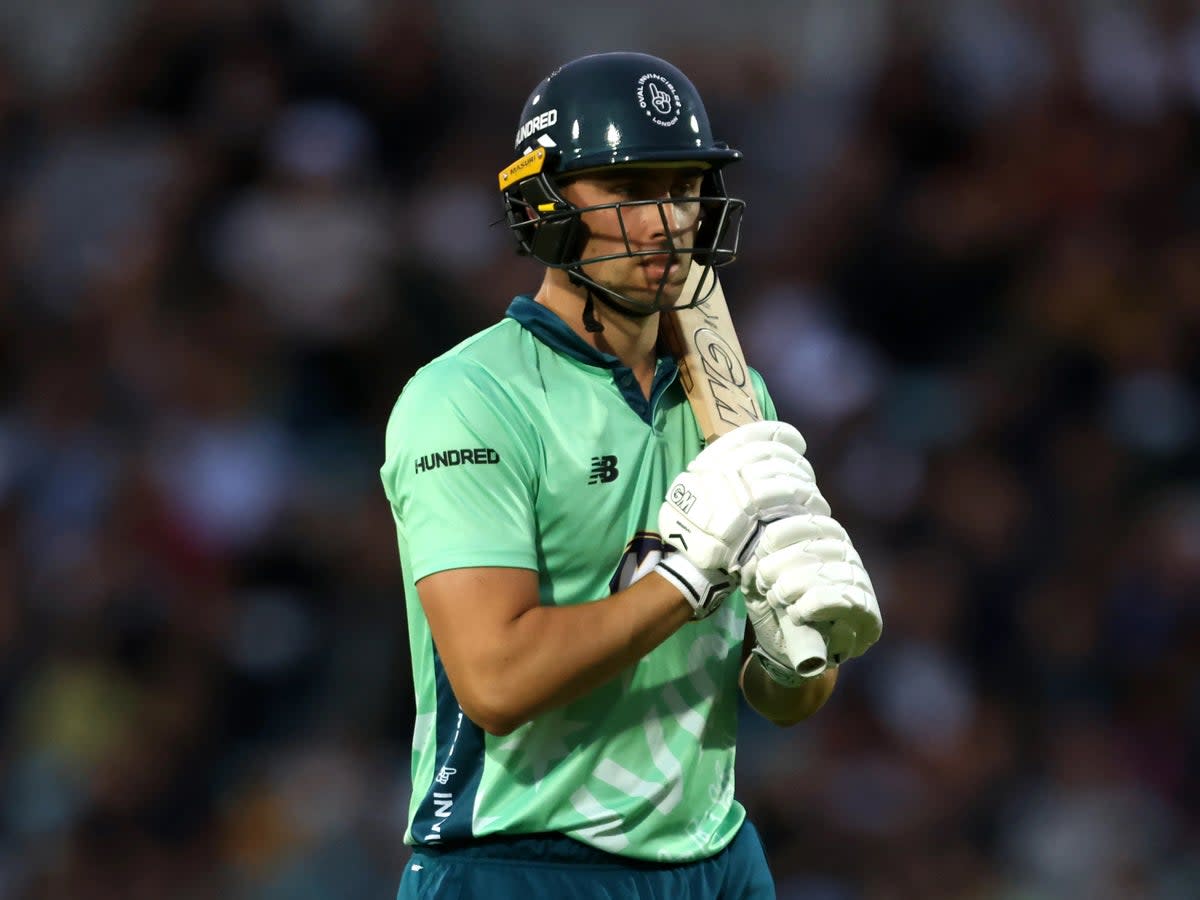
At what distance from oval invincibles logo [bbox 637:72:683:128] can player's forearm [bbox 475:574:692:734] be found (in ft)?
2.37

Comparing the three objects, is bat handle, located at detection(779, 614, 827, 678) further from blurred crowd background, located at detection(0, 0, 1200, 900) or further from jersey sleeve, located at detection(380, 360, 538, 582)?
blurred crowd background, located at detection(0, 0, 1200, 900)

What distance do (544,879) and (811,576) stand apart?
59 centimetres

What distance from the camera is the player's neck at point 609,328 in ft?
8.73

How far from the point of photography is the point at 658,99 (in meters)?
2.62

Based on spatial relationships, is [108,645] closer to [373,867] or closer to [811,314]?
[373,867]

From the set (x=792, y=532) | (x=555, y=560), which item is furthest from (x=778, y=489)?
(x=555, y=560)

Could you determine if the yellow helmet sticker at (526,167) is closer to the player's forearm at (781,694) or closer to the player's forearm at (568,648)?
the player's forearm at (568,648)

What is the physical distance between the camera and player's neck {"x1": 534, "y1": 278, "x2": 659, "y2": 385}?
266 centimetres

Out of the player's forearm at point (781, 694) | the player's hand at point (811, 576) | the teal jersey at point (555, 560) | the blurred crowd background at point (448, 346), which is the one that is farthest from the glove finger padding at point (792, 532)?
the blurred crowd background at point (448, 346)

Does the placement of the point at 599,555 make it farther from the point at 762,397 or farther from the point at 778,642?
the point at 762,397

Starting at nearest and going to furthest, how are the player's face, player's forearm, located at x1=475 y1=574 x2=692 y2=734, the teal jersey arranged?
player's forearm, located at x1=475 y1=574 x2=692 y2=734, the teal jersey, the player's face

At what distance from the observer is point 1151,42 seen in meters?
7.05

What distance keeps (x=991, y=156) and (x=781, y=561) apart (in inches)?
184

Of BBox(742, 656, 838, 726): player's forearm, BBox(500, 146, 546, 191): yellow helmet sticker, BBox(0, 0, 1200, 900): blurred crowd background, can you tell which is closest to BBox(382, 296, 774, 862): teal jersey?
BBox(742, 656, 838, 726): player's forearm
